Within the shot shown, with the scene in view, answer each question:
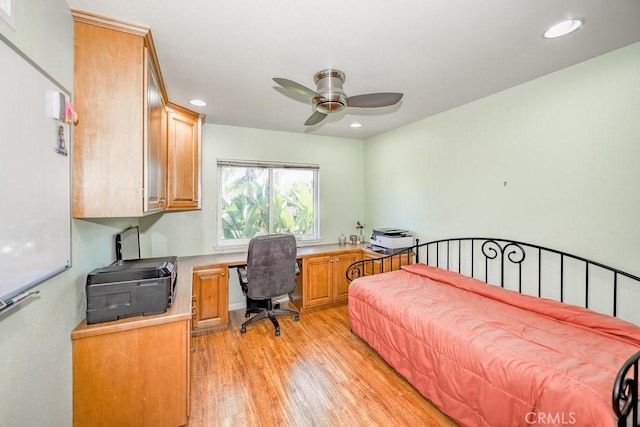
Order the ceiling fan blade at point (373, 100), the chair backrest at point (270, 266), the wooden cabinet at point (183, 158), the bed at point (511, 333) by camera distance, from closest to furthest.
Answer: the bed at point (511, 333)
the ceiling fan blade at point (373, 100)
the wooden cabinet at point (183, 158)
the chair backrest at point (270, 266)

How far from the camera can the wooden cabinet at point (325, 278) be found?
3383mm

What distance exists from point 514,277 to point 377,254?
1453mm

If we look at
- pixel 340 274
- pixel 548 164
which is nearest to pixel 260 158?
pixel 340 274

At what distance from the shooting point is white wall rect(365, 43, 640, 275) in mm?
1775

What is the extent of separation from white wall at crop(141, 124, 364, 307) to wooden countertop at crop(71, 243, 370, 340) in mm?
298

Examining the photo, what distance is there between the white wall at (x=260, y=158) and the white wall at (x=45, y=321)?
1.67 metres

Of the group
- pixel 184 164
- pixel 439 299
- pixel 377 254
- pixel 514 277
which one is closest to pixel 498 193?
pixel 514 277

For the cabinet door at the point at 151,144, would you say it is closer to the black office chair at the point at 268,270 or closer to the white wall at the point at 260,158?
the black office chair at the point at 268,270

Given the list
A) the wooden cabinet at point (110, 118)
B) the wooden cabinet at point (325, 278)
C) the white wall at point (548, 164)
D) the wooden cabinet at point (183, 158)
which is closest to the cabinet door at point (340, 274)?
the wooden cabinet at point (325, 278)

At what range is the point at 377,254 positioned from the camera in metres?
3.44

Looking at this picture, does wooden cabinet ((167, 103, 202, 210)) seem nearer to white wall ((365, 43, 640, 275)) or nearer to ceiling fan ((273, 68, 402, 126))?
ceiling fan ((273, 68, 402, 126))

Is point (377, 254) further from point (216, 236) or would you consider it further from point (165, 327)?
point (165, 327)

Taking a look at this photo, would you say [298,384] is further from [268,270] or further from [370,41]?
[370,41]

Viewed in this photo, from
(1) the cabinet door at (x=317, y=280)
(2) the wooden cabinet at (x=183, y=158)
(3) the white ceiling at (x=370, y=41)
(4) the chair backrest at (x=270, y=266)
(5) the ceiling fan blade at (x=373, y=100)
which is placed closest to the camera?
(3) the white ceiling at (x=370, y=41)
